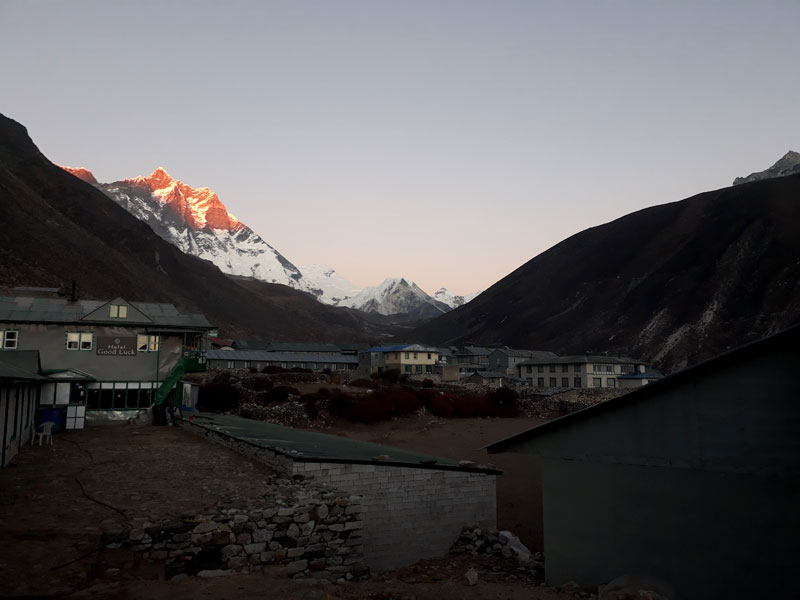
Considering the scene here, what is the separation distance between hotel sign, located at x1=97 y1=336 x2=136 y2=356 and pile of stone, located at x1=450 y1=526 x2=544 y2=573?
24255 millimetres

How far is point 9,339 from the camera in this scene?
31.0 metres

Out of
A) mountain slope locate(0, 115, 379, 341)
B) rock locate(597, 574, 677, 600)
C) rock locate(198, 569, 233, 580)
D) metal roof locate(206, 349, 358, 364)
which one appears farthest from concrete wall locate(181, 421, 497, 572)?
mountain slope locate(0, 115, 379, 341)

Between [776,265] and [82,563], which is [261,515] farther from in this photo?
[776,265]

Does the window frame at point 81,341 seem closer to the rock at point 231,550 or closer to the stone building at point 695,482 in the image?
the rock at point 231,550

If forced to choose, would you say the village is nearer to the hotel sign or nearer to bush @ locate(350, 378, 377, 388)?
the hotel sign

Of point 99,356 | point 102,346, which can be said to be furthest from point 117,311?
point 99,356

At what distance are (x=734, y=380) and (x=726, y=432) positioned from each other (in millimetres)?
838

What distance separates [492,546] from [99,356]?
26.1m

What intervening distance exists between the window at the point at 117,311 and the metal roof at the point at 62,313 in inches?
11.7

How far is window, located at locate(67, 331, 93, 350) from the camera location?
32188 millimetres

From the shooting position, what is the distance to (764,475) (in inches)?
341

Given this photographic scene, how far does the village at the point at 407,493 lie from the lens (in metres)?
8.96

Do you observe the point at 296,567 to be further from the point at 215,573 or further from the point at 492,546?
the point at 492,546

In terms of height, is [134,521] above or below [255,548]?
above
